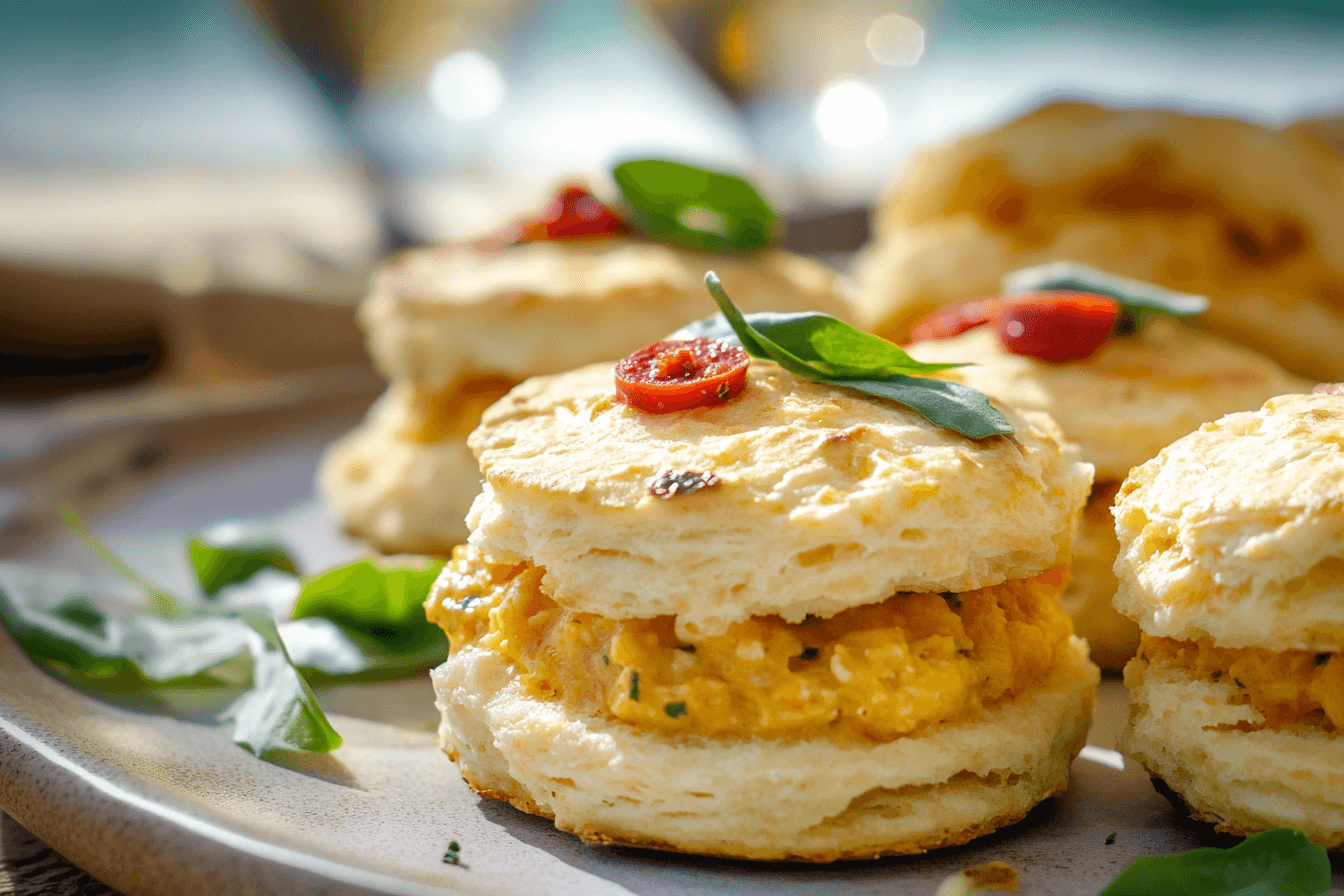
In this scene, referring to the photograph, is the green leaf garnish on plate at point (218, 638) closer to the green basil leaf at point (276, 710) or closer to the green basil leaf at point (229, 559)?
the green basil leaf at point (276, 710)

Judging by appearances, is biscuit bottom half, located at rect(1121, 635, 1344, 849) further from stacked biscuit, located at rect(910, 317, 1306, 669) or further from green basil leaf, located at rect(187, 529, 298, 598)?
green basil leaf, located at rect(187, 529, 298, 598)

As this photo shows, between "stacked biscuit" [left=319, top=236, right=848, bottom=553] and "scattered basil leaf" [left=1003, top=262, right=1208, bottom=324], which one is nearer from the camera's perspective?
"scattered basil leaf" [left=1003, top=262, right=1208, bottom=324]

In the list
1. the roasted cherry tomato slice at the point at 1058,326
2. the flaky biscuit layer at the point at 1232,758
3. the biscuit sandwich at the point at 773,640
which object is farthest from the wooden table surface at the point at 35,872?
the roasted cherry tomato slice at the point at 1058,326

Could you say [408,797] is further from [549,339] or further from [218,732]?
[549,339]

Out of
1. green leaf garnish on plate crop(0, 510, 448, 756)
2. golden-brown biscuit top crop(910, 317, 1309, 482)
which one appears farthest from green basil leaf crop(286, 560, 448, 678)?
golden-brown biscuit top crop(910, 317, 1309, 482)

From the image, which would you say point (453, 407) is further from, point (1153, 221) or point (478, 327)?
point (1153, 221)

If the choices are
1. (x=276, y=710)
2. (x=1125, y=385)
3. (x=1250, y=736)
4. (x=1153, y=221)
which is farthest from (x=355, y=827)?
(x=1153, y=221)

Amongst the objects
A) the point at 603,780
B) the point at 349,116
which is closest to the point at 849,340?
the point at 603,780
